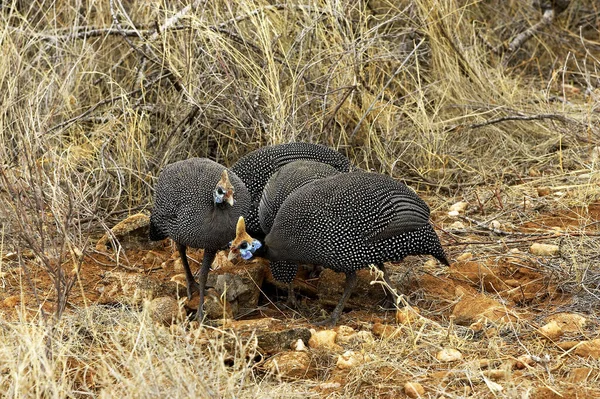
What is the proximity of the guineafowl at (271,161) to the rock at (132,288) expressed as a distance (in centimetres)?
55

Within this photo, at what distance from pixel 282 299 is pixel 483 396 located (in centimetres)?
147

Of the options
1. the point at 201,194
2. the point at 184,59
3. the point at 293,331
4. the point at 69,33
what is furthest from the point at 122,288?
the point at 69,33

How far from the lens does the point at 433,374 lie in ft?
10.6

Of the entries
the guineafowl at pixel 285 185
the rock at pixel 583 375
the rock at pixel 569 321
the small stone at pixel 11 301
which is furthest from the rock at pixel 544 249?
the small stone at pixel 11 301

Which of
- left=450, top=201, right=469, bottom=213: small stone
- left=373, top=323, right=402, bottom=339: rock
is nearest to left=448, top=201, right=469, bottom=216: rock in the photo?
left=450, top=201, right=469, bottom=213: small stone

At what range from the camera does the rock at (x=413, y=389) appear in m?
3.07

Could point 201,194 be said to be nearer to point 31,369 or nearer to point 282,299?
point 282,299

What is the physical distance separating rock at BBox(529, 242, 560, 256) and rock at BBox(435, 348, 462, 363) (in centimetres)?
119

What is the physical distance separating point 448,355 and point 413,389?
0.34 metres

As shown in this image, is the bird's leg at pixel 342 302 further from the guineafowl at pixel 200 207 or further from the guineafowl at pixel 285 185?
the guineafowl at pixel 200 207

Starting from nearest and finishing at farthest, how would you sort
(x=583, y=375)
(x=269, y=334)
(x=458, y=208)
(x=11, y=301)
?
(x=583, y=375) → (x=269, y=334) → (x=11, y=301) → (x=458, y=208)

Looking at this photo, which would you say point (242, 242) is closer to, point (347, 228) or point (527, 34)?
point (347, 228)

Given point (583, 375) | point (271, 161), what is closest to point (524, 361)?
point (583, 375)

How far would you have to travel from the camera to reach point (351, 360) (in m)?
3.34
